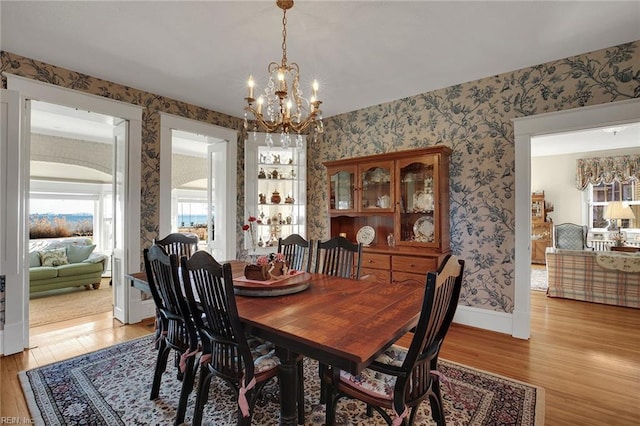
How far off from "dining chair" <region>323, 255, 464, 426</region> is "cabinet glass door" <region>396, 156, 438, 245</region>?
204cm

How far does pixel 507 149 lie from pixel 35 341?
17.3 feet

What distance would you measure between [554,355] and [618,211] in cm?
562

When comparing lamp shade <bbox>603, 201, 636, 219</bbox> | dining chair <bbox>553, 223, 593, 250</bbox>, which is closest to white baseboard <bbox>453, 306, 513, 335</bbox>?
dining chair <bbox>553, 223, 593, 250</bbox>

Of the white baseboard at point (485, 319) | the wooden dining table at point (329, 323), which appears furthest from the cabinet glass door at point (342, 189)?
the wooden dining table at point (329, 323)

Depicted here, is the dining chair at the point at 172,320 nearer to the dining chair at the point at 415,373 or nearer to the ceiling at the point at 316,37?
the dining chair at the point at 415,373

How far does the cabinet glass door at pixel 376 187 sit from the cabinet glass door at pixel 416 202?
155 millimetres

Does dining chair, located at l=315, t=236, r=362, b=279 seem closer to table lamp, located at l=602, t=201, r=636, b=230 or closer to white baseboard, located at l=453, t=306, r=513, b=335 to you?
white baseboard, located at l=453, t=306, r=513, b=335

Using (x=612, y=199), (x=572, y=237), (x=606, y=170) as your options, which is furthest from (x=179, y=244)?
(x=612, y=199)

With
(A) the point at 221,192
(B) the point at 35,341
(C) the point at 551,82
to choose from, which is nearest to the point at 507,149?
(C) the point at 551,82

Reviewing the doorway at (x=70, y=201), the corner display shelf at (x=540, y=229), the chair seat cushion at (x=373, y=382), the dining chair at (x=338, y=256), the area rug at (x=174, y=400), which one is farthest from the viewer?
the corner display shelf at (x=540, y=229)

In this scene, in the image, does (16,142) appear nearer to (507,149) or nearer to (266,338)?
(266,338)

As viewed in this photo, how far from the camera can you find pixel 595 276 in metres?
4.46

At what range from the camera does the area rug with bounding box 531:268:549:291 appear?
541cm

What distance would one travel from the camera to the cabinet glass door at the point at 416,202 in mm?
3590
